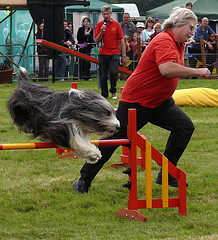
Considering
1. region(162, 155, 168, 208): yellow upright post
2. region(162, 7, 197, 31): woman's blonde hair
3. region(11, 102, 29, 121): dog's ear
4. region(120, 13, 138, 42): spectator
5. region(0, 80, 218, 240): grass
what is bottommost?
region(0, 80, 218, 240): grass

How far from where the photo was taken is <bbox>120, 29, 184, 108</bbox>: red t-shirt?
14.4 ft

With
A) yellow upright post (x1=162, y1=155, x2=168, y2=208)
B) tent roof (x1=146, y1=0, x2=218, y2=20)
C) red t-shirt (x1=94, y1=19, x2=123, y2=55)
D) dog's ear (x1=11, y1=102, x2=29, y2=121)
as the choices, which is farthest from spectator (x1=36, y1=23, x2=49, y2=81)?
dog's ear (x1=11, y1=102, x2=29, y2=121)

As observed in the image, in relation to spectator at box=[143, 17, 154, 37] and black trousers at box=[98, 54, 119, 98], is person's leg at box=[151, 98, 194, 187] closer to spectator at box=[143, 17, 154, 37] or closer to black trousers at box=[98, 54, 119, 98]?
black trousers at box=[98, 54, 119, 98]

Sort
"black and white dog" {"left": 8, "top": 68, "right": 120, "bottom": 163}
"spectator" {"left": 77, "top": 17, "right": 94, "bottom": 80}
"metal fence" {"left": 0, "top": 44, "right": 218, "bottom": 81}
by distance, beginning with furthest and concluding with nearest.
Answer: "metal fence" {"left": 0, "top": 44, "right": 218, "bottom": 81} < "spectator" {"left": 77, "top": 17, "right": 94, "bottom": 80} < "black and white dog" {"left": 8, "top": 68, "right": 120, "bottom": 163}

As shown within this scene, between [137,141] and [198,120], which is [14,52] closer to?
[198,120]

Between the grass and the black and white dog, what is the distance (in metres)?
0.32

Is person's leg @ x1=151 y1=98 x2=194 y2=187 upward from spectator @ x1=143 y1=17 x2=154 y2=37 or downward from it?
downward

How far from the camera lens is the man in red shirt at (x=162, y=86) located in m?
4.28

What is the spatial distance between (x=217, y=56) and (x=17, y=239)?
46.2ft

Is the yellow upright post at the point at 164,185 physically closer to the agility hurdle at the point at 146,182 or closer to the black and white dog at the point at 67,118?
the agility hurdle at the point at 146,182

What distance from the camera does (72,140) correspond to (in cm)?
356

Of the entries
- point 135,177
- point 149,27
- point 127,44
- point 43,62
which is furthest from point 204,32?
point 135,177

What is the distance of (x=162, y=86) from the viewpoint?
4.61 meters

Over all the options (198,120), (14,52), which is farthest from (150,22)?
(198,120)
